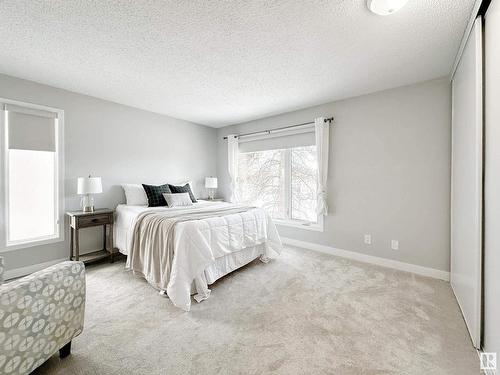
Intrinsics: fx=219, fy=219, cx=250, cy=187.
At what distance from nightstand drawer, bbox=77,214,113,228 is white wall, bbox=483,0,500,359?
3.85m

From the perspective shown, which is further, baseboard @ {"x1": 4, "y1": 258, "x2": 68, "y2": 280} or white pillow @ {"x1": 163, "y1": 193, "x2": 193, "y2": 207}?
white pillow @ {"x1": 163, "y1": 193, "x2": 193, "y2": 207}

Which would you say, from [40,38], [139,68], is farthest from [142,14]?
[40,38]

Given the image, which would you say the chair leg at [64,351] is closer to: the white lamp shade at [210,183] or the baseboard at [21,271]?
the baseboard at [21,271]

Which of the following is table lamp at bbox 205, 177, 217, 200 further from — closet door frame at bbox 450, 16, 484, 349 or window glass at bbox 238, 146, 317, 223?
closet door frame at bbox 450, 16, 484, 349

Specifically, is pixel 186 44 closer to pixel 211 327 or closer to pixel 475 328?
pixel 211 327

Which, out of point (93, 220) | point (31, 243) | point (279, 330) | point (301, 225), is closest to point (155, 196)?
point (93, 220)

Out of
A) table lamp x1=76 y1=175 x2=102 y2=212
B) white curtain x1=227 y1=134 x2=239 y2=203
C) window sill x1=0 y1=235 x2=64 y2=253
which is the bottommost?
window sill x1=0 y1=235 x2=64 y2=253

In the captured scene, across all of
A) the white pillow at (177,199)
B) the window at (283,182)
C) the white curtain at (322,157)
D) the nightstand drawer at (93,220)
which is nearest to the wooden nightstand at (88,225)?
the nightstand drawer at (93,220)

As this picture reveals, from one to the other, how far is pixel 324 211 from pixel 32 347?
→ 3320 mm

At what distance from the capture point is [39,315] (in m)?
1.17

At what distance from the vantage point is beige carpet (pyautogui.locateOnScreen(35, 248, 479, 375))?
1379 millimetres

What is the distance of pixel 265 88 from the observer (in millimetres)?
2922

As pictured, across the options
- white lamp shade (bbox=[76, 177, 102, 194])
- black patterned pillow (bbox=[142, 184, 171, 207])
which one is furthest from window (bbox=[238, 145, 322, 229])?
white lamp shade (bbox=[76, 177, 102, 194])

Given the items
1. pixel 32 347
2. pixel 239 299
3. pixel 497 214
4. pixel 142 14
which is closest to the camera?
pixel 32 347
